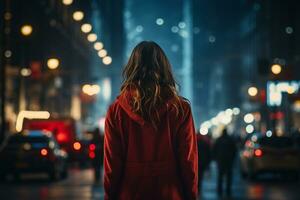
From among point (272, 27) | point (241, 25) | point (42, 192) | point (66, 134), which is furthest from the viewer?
point (241, 25)

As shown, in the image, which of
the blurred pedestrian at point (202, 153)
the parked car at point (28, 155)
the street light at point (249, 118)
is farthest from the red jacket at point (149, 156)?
the street light at point (249, 118)

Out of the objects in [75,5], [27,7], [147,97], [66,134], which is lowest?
[147,97]

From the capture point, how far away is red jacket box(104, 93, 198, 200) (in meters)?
5.48

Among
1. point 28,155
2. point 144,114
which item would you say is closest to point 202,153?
point 28,155

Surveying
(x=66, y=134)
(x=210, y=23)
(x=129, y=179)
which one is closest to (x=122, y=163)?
(x=129, y=179)

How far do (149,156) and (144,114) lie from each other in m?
0.25

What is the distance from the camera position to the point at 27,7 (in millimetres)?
66312

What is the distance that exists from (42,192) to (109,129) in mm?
18692

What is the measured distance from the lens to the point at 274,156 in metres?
30.7

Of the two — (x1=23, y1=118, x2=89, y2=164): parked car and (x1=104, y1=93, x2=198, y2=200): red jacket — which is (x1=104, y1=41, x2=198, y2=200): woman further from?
(x1=23, y1=118, x2=89, y2=164): parked car

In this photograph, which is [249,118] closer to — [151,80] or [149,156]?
[151,80]

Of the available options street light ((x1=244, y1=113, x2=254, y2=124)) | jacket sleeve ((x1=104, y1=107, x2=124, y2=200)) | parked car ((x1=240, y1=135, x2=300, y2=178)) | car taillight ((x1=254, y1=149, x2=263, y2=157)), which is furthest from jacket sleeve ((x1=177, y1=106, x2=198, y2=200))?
street light ((x1=244, y1=113, x2=254, y2=124))

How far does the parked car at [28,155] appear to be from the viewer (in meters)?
28.8

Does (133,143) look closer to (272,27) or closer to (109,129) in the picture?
(109,129)
